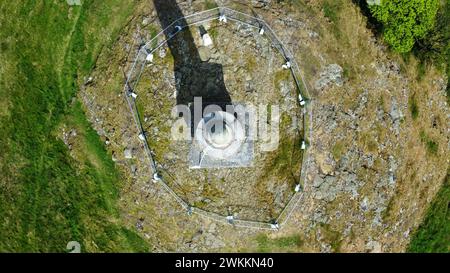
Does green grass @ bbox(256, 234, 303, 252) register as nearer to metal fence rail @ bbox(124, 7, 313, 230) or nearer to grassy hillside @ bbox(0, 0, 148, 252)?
metal fence rail @ bbox(124, 7, 313, 230)

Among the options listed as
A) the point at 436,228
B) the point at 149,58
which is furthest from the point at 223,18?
the point at 436,228

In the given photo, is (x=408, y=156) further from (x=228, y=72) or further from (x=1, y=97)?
(x=1, y=97)

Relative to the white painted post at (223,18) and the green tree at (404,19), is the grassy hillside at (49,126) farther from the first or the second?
the green tree at (404,19)

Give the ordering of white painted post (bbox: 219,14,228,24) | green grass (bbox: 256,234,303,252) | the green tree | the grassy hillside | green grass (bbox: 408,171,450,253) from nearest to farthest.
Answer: the green tree
white painted post (bbox: 219,14,228,24)
green grass (bbox: 256,234,303,252)
the grassy hillside
green grass (bbox: 408,171,450,253)

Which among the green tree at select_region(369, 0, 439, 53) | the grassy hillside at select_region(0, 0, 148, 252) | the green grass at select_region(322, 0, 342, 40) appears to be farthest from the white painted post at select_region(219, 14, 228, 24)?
the green tree at select_region(369, 0, 439, 53)

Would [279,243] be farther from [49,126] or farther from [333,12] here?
[49,126]

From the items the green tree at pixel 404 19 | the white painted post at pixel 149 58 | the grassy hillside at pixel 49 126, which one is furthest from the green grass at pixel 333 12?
the grassy hillside at pixel 49 126

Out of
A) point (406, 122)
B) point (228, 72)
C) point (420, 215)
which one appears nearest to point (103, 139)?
point (228, 72)
